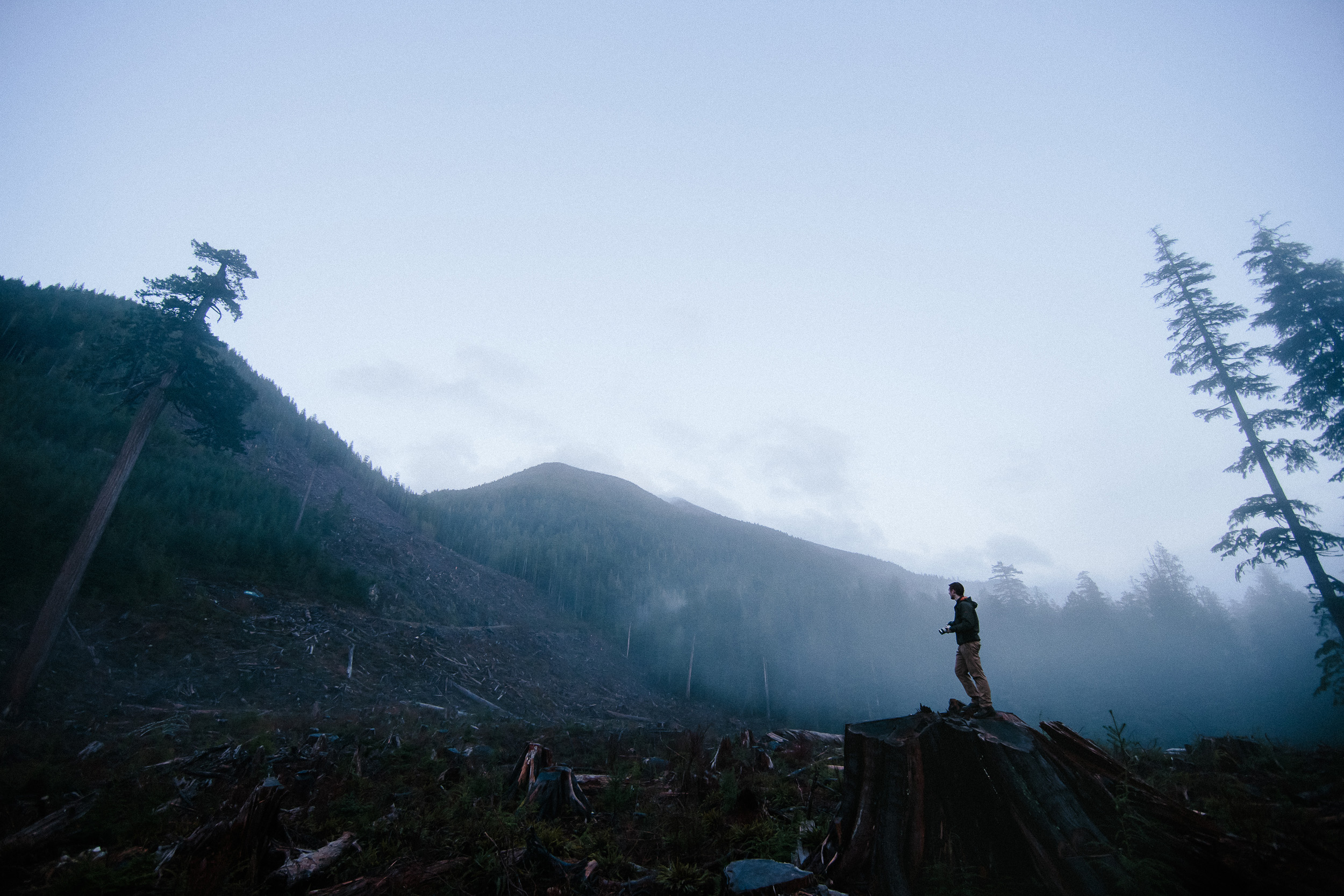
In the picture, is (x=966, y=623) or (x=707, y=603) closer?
(x=966, y=623)

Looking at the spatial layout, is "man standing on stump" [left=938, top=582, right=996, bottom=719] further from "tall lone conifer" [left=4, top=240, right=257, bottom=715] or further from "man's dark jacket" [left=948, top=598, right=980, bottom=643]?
"tall lone conifer" [left=4, top=240, right=257, bottom=715]

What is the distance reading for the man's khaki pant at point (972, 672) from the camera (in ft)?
25.3

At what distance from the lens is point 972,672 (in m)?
8.28

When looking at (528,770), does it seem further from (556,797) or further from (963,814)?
(963,814)

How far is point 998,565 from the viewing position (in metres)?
74.4

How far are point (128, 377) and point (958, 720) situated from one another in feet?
85.0

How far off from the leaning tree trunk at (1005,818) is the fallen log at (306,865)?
5.12m

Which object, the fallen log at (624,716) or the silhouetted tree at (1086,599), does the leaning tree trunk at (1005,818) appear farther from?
the silhouetted tree at (1086,599)

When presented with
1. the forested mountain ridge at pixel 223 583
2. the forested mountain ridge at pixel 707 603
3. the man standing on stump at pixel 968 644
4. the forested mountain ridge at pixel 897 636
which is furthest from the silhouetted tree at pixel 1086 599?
the man standing on stump at pixel 968 644

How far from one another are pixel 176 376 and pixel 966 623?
82.5 ft

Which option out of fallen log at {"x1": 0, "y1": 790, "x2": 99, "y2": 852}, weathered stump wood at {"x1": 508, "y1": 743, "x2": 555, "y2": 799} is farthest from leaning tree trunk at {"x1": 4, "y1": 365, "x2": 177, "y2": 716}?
weathered stump wood at {"x1": 508, "y1": 743, "x2": 555, "y2": 799}

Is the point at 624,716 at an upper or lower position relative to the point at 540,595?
lower

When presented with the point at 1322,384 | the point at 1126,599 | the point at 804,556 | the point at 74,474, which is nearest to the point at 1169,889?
the point at 1322,384

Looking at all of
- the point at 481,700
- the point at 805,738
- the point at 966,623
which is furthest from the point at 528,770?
the point at 481,700
